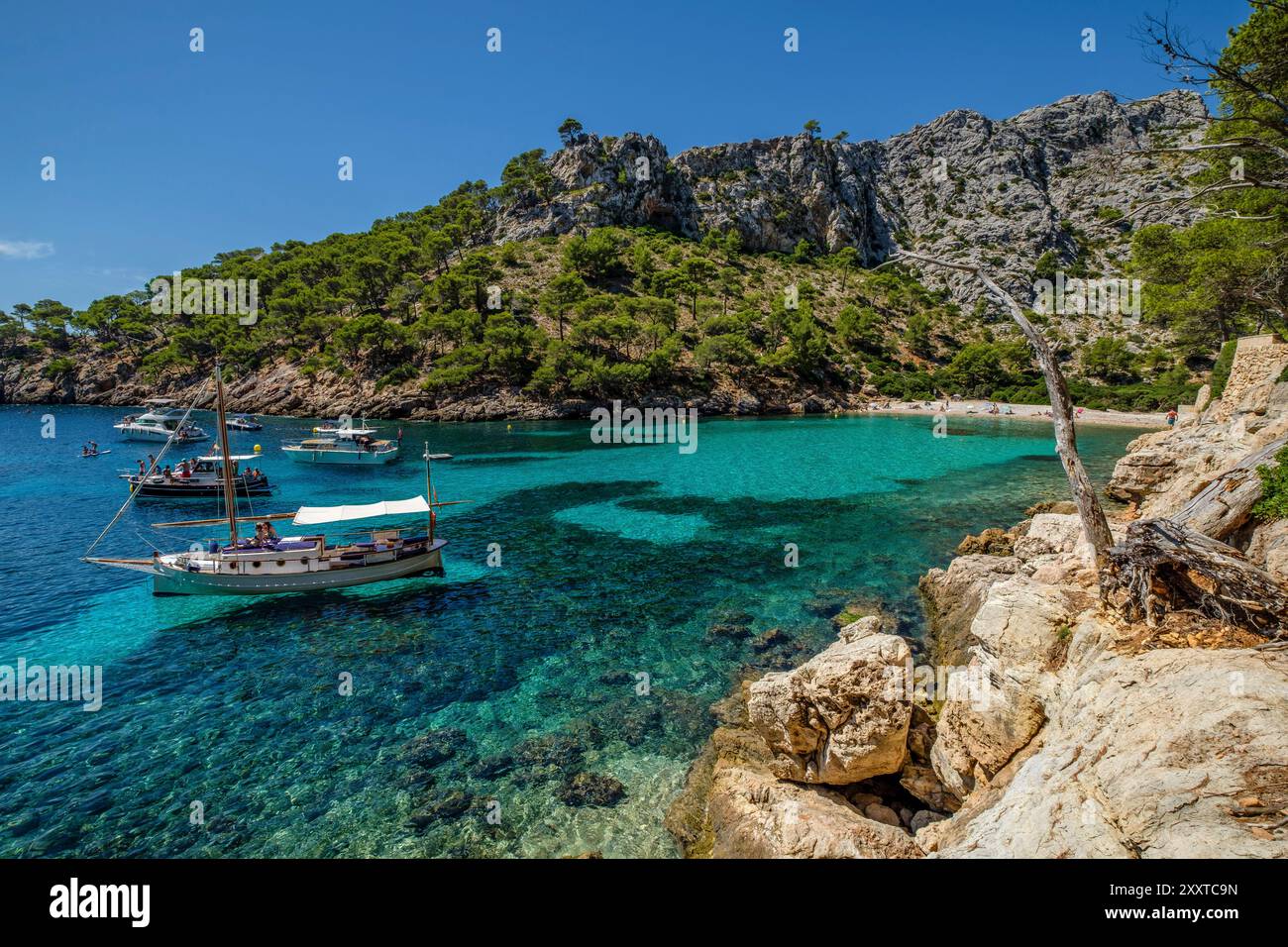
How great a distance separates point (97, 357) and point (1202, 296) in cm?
16550

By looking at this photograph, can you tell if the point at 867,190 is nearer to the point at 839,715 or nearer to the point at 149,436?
the point at 149,436

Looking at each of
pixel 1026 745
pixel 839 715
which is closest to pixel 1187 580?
pixel 1026 745

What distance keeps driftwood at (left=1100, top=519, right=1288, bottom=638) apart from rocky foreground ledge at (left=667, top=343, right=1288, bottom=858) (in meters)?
0.28

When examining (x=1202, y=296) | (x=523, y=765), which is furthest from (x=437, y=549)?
(x=1202, y=296)

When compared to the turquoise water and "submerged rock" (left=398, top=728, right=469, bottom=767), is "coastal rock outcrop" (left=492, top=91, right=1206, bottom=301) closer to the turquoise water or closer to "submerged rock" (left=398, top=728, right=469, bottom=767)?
the turquoise water

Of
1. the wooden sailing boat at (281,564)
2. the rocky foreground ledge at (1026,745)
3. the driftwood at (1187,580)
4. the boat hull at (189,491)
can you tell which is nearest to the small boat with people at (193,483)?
the boat hull at (189,491)

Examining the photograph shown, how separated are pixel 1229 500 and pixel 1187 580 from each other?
4.76 metres

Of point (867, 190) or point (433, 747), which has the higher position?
point (867, 190)

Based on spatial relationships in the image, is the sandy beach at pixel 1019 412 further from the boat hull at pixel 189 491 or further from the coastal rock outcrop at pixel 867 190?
the boat hull at pixel 189 491

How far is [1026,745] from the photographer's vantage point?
8148mm

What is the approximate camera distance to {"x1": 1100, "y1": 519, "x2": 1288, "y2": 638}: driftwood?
6754mm

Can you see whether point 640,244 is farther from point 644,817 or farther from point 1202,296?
point 644,817

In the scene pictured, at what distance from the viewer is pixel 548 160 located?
138 m

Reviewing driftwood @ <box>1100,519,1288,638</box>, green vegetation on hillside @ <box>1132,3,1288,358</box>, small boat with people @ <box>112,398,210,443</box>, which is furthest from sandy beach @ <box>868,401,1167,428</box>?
small boat with people @ <box>112,398,210,443</box>
